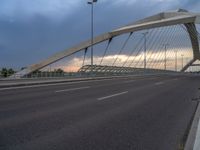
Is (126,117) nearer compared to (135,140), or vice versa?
(135,140)

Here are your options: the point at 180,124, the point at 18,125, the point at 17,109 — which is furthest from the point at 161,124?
the point at 17,109

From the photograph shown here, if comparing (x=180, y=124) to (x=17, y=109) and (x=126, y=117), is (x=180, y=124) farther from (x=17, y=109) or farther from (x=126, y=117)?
(x=17, y=109)

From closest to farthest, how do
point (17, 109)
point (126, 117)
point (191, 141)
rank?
point (191, 141) → point (126, 117) → point (17, 109)

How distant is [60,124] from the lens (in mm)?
8141

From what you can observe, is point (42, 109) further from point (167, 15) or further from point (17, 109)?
point (167, 15)

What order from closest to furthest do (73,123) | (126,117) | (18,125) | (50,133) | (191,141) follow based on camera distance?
1. (191,141)
2. (50,133)
3. (18,125)
4. (73,123)
5. (126,117)

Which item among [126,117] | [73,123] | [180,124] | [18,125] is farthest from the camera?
[126,117]

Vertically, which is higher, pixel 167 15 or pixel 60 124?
pixel 167 15

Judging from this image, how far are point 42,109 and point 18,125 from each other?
2679 millimetres

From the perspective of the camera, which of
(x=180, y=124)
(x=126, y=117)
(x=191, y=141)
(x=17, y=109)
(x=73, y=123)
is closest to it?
(x=191, y=141)

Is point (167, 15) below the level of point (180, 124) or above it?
above

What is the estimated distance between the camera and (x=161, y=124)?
28.8ft

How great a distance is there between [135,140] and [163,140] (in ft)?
1.87

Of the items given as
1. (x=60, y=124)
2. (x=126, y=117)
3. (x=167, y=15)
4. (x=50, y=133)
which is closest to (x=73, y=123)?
(x=60, y=124)
